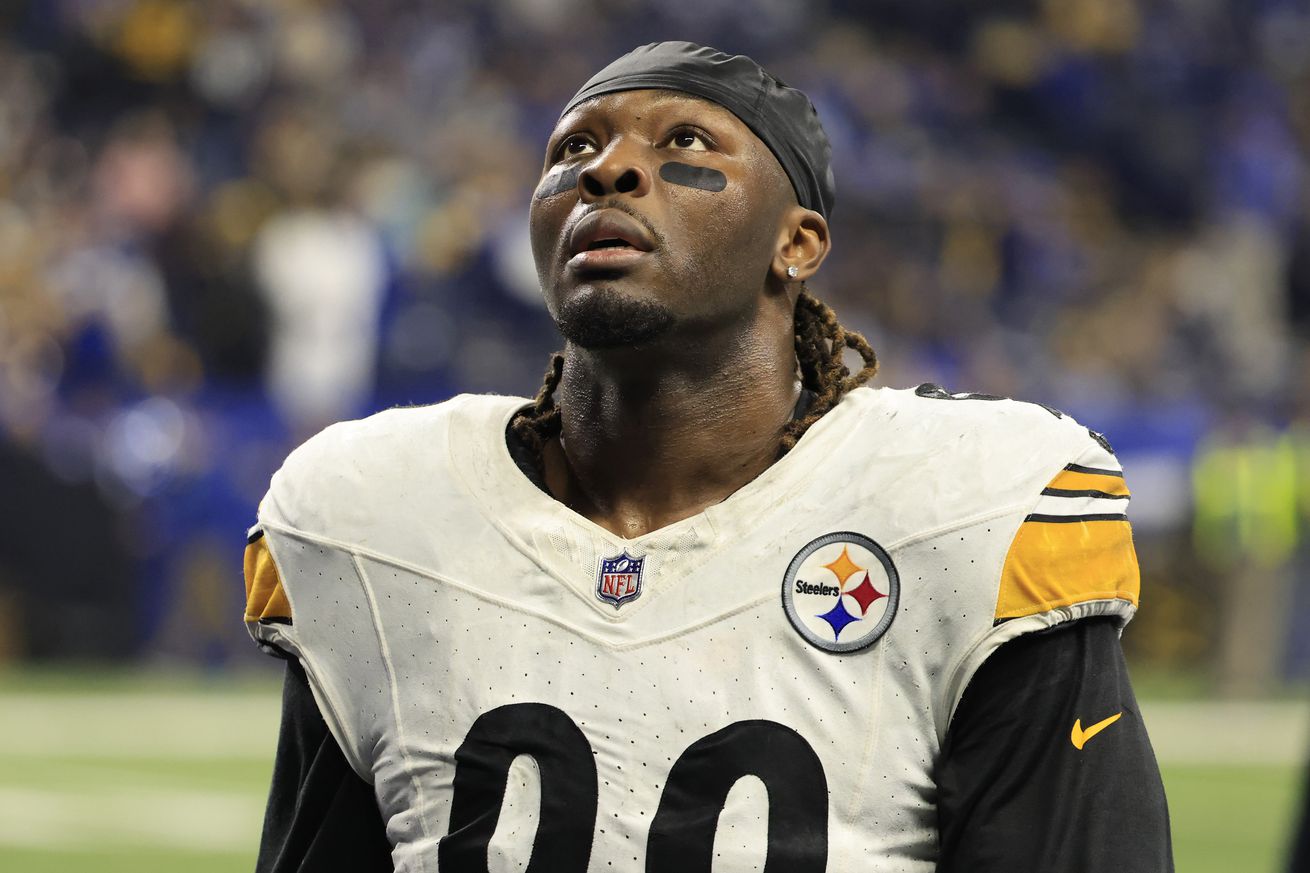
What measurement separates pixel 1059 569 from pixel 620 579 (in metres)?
0.52

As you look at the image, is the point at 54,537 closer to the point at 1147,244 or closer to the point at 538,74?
the point at 538,74

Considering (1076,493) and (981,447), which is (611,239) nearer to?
(981,447)

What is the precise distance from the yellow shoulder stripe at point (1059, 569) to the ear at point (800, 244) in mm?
499

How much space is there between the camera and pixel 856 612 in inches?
94.0

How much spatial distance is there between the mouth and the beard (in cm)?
4

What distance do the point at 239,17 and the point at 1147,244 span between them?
6.04 meters

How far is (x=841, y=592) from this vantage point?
240 centimetres

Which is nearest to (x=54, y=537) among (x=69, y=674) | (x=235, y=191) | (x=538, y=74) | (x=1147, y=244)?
(x=69, y=674)

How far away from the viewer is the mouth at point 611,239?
99.1 inches

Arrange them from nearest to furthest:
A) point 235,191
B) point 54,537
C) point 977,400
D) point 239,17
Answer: point 977,400 → point 54,537 → point 235,191 → point 239,17

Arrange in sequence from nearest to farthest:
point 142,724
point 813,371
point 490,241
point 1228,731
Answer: point 813,371, point 142,724, point 1228,731, point 490,241

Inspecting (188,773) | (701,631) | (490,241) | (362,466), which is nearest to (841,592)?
(701,631)

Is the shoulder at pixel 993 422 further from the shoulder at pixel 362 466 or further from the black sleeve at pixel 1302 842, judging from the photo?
the black sleeve at pixel 1302 842

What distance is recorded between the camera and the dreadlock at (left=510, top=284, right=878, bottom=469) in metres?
2.75
